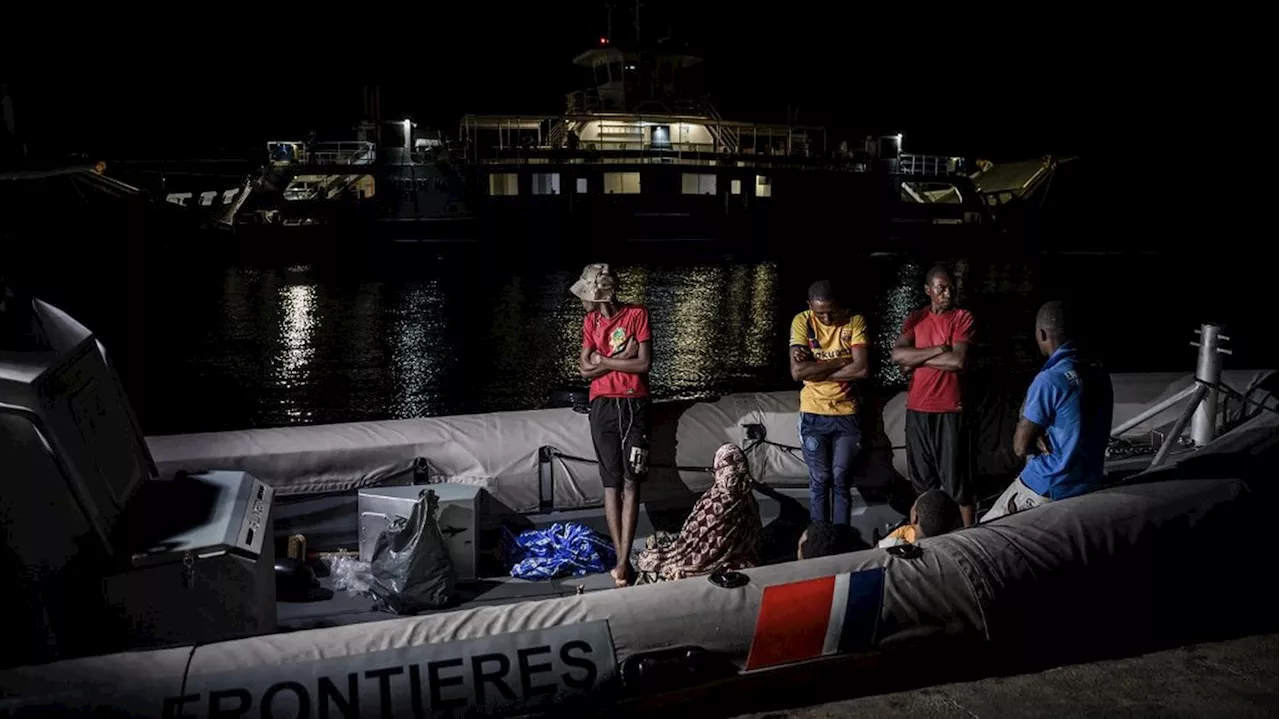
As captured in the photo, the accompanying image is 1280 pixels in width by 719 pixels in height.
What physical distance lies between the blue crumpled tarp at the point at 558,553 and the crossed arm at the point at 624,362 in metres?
1.01

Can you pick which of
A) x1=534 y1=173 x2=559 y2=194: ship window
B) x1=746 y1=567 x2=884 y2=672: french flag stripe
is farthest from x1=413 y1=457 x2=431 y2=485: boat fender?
x1=534 y1=173 x2=559 y2=194: ship window

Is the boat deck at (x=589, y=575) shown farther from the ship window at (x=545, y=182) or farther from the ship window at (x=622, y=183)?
the ship window at (x=622, y=183)

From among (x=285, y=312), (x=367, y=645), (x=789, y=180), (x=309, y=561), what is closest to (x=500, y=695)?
(x=367, y=645)

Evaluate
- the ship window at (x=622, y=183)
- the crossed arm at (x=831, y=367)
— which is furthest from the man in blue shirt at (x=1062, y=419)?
the ship window at (x=622, y=183)

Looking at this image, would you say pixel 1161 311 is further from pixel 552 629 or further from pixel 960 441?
pixel 552 629

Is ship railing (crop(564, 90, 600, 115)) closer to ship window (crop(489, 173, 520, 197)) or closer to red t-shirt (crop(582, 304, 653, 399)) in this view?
ship window (crop(489, 173, 520, 197))

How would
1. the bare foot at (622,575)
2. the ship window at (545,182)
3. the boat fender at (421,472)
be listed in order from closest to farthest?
1. the bare foot at (622,575)
2. the boat fender at (421,472)
3. the ship window at (545,182)

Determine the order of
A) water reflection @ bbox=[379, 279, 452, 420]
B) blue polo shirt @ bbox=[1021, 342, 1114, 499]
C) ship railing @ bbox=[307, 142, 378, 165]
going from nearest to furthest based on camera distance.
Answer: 1. blue polo shirt @ bbox=[1021, 342, 1114, 499]
2. water reflection @ bbox=[379, 279, 452, 420]
3. ship railing @ bbox=[307, 142, 378, 165]

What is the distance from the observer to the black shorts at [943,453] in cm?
531

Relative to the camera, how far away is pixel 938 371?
5297 millimetres

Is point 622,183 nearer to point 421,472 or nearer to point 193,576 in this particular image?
point 421,472

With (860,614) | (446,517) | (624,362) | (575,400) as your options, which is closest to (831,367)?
(624,362)

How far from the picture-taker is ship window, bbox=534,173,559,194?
134 ft

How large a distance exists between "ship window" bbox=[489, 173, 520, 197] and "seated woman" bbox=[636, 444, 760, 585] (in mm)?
37869
